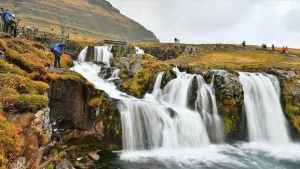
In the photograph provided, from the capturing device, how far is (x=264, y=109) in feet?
98.4

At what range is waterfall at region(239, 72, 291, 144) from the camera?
28500 mm

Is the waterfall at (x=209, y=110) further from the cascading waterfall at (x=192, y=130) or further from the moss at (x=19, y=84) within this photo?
the moss at (x=19, y=84)

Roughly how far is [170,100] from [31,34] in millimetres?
47208

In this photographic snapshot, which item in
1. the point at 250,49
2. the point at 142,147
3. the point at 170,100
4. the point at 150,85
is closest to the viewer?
the point at 142,147

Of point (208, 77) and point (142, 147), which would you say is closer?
point (142, 147)

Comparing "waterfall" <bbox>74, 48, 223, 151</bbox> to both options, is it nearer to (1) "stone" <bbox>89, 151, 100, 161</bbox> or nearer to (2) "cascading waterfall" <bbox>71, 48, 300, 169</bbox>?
(2) "cascading waterfall" <bbox>71, 48, 300, 169</bbox>

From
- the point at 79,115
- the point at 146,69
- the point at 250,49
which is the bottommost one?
the point at 79,115

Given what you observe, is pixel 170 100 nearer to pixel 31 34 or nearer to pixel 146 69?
pixel 146 69

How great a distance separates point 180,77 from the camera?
1205 inches

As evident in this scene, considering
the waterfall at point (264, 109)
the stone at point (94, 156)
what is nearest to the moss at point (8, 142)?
the stone at point (94, 156)

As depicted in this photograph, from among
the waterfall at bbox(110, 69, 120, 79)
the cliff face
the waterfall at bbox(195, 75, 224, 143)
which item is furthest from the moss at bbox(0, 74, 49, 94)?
the waterfall at bbox(110, 69, 120, 79)

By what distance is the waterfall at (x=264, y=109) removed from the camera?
28.5m

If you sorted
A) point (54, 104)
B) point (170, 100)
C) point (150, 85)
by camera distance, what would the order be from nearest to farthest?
1. point (54, 104)
2. point (170, 100)
3. point (150, 85)

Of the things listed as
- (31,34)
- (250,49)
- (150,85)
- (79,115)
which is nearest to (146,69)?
(150,85)
